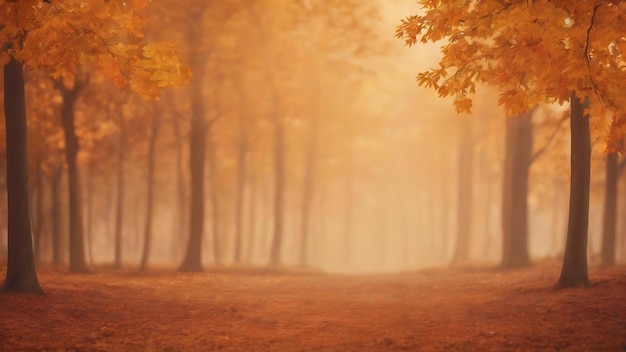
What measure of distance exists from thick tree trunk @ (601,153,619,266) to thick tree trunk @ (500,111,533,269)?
98.9 inches

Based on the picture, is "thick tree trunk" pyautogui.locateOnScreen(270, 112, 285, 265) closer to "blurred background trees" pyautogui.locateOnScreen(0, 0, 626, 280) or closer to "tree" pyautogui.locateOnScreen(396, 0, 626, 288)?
"blurred background trees" pyautogui.locateOnScreen(0, 0, 626, 280)

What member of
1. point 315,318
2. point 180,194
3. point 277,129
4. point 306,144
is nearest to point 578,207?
point 315,318

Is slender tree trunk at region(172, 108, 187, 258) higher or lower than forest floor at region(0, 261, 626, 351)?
higher

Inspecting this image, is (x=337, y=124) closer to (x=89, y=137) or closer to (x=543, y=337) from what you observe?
(x=89, y=137)

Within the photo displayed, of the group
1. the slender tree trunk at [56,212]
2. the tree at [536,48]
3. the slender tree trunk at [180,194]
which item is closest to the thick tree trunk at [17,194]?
the tree at [536,48]

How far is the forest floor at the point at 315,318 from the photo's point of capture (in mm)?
9297

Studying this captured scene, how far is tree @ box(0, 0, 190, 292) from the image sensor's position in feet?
36.4

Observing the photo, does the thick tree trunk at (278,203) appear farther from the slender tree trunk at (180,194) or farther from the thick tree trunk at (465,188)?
the thick tree trunk at (465,188)

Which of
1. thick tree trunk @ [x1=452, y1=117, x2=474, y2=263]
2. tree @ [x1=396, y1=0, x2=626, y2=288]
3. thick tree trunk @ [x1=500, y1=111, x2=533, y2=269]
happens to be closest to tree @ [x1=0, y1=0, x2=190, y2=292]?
tree @ [x1=396, y1=0, x2=626, y2=288]

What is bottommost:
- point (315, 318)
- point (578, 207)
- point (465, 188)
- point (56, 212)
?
point (315, 318)

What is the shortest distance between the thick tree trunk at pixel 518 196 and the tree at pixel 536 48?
9.58 m

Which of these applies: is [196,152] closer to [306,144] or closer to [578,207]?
[578,207]

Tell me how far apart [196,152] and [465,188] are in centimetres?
1615

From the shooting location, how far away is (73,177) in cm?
2120
